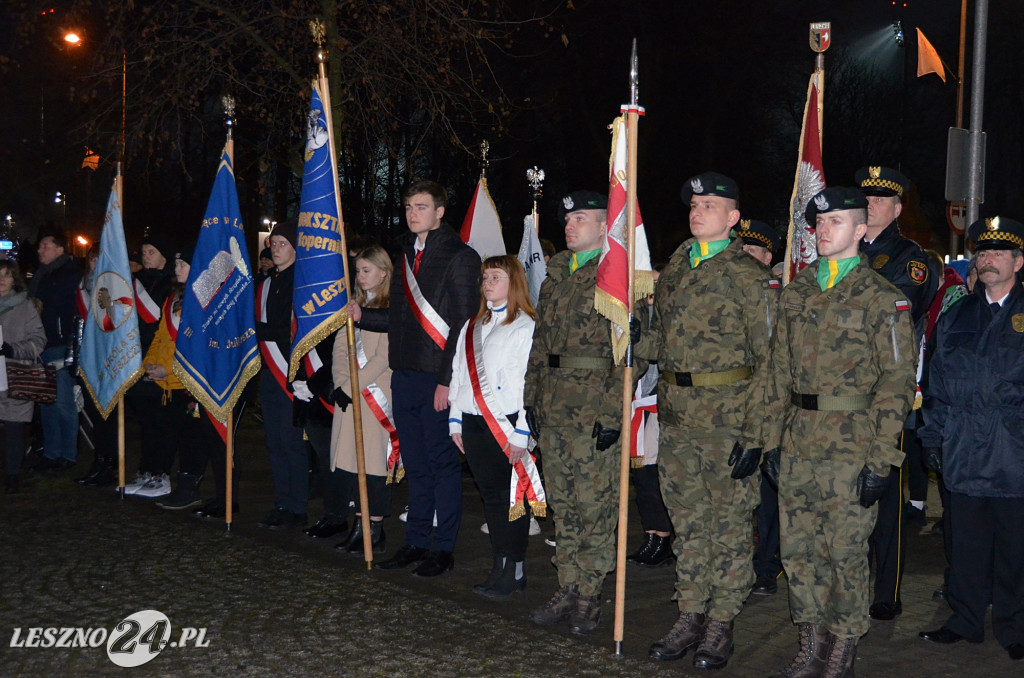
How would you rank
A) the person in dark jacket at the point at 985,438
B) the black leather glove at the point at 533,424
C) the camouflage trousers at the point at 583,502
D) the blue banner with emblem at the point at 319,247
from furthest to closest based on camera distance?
the blue banner with emblem at the point at 319,247 → the black leather glove at the point at 533,424 → the camouflage trousers at the point at 583,502 → the person in dark jacket at the point at 985,438

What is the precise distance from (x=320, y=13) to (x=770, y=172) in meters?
16.4

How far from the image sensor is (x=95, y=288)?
949 cm

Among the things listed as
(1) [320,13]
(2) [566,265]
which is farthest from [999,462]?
(1) [320,13]

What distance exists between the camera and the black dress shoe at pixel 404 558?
7000 mm

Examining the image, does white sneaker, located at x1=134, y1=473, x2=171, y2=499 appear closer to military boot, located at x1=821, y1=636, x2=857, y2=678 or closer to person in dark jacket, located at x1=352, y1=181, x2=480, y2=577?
person in dark jacket, located at x1=352, y1=181, x2=480, y2=577

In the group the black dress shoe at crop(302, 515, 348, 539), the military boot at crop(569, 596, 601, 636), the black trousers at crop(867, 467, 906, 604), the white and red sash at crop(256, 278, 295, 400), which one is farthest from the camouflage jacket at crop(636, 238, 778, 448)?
the white and red sash at crop(256, 278, 295, 400)

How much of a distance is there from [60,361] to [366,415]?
4.51 metres

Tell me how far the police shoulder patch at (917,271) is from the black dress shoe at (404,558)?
3.43 meters

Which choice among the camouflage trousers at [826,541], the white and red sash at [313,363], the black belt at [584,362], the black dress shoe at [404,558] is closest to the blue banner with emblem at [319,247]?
the white and red sash at [313,363]

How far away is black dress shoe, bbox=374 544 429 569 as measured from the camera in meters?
7.00

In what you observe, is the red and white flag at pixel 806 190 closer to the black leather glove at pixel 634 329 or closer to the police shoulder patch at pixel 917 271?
the police shoulder patch at pixel 917 271

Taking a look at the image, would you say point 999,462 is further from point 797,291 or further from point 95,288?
point 95,288

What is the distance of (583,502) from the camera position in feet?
18.9

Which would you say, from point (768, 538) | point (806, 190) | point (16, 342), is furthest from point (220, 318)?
point (806, 190)
